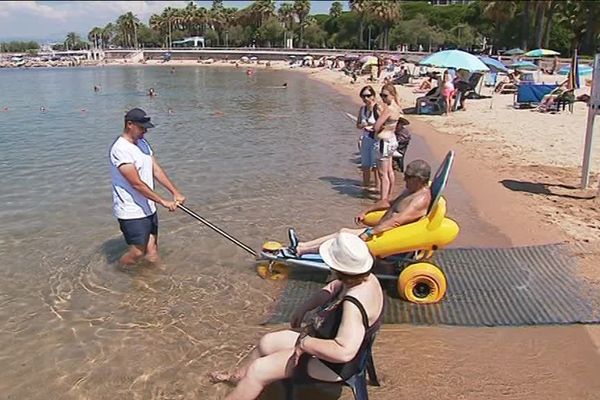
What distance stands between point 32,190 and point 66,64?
115853 mm

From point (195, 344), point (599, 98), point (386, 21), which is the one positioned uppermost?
point (386, 21)

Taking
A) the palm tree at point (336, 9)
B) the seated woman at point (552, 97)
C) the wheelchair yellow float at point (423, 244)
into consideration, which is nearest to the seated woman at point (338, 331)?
the wheelchair yellow float at point (423, 244)

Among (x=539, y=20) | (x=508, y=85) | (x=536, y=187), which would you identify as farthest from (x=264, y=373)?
(x=539, y=20)

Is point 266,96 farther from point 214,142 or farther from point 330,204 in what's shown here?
point 330,204

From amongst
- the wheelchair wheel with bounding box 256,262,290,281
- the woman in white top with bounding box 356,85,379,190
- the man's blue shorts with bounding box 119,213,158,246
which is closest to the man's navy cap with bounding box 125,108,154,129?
the man's blue shorts with bounding box 119,213,158,246

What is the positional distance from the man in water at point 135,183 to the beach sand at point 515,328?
2.60 metres

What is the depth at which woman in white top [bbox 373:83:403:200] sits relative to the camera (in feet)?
25.4

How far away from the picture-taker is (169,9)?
124250 mm

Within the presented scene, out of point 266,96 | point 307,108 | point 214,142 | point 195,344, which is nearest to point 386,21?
point 266,96

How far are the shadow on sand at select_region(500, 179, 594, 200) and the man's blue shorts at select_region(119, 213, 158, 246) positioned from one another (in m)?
6.19

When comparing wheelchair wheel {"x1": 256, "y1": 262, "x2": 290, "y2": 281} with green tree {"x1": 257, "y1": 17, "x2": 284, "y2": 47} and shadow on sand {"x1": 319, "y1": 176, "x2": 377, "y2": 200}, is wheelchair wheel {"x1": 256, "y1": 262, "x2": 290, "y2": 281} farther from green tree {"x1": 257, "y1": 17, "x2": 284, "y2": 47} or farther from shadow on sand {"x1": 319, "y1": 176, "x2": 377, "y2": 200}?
green tree {"x1": 257, "y1": 17, "x2": 284, "y2": 47}

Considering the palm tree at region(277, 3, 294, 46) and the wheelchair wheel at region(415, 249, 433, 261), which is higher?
the palm tree at region(277, 3, 294, 46)

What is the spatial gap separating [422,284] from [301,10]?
98.7 meters

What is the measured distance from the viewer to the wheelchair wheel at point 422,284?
505 cm
